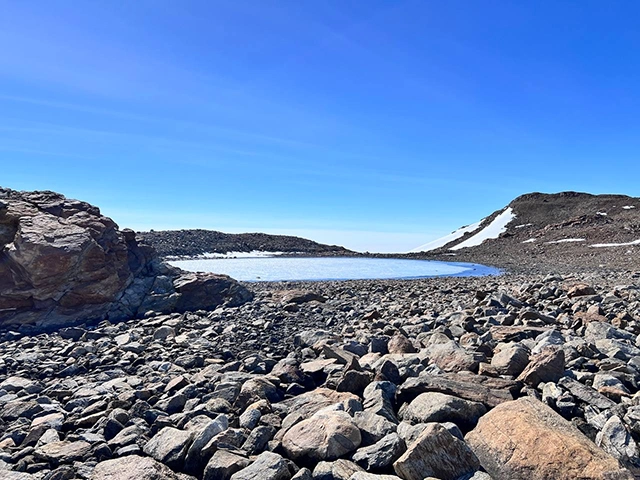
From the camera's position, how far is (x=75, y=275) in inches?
508

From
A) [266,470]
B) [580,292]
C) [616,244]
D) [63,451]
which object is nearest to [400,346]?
[266,470]

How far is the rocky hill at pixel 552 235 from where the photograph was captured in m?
35.6

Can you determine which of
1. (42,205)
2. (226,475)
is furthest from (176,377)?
(42,205)

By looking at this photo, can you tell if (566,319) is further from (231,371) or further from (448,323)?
(231,371)

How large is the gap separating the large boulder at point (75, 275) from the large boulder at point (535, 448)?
11.0 m

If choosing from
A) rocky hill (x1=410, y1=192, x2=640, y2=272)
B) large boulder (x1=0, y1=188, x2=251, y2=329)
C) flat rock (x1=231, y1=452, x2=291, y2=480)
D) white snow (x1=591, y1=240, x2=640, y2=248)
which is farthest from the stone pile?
white snow (x1=591, y1=240, x2=640, y2=248)

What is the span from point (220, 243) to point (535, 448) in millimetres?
56954

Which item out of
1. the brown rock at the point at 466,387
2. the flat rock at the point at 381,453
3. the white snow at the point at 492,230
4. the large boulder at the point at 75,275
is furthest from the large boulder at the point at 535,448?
the white snow at the point at 492,230

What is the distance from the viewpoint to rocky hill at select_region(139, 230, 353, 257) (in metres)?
51.2

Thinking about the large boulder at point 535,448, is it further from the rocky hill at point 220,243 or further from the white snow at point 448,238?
the white snow at point 448,238

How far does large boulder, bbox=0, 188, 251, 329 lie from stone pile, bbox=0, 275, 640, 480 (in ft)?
12.4

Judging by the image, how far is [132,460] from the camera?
166 inches

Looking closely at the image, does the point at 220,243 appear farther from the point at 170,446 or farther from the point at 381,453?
the point at 381,453

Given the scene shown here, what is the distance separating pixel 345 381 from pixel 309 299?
332 inches
